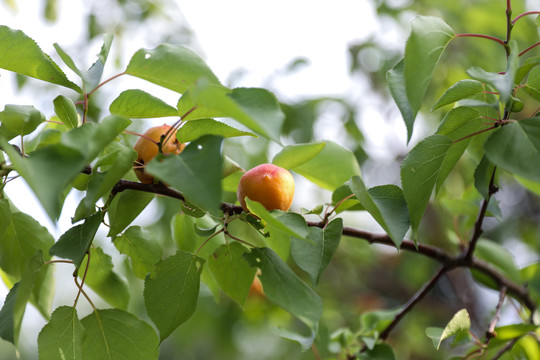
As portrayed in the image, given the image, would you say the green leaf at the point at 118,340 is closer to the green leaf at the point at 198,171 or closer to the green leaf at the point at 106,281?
the green leaf at the point at 106,281

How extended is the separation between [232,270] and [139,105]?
23cm

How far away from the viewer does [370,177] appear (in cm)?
231

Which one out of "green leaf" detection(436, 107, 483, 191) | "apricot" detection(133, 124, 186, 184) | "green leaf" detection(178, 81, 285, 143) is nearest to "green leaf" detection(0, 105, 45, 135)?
"apricot" detection(133, 124, 186, 184)

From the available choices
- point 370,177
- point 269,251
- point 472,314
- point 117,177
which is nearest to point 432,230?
point 370,177

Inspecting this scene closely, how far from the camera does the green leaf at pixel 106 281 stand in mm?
679

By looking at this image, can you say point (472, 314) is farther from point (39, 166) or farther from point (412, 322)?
point (39, 166)

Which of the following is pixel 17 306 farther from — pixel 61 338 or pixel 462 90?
pixel 462 90

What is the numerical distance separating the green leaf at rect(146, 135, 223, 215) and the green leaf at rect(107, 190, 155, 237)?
0.10m

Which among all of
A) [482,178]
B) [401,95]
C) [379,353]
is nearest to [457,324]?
[379,353]

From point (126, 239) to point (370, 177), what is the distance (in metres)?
1.77

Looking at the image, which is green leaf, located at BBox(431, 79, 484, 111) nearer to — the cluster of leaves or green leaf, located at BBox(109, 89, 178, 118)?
the cluster of leaves

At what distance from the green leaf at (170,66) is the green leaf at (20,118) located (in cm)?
11

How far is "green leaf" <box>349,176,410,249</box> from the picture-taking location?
501mm

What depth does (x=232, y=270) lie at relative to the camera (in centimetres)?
64
